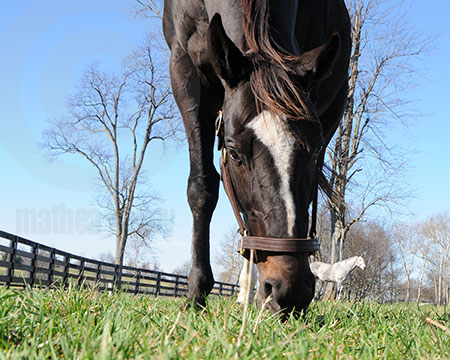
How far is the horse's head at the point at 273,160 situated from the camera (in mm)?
2309

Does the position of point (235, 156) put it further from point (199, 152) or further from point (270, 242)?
point (199, 152)

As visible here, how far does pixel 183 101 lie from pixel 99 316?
2.52 m

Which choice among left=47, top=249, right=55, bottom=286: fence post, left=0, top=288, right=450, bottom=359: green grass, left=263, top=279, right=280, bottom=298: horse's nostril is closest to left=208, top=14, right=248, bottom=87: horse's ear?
left=263, top=279, right=280, bottom=298: horse's nostril

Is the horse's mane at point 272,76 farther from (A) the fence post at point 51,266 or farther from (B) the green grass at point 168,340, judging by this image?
(A) the fence post at point 51,266

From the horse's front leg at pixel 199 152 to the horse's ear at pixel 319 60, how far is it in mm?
1087

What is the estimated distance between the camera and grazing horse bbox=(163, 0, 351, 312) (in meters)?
2.37

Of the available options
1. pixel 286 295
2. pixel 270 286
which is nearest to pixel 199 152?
pixel 270 286

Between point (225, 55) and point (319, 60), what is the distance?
596 mm

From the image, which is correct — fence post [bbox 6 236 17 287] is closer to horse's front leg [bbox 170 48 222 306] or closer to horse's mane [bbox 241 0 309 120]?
horse's front leg [bbox 170 48 222 306]

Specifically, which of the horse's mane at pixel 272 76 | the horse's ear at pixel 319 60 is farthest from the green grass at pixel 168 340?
the horse's ear at pixel 319 60

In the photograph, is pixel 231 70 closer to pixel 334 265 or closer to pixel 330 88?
pixel 330 88

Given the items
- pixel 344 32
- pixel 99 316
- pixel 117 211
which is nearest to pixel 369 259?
pixel 117 211

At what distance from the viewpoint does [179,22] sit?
4.14 metres

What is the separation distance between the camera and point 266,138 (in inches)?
100
